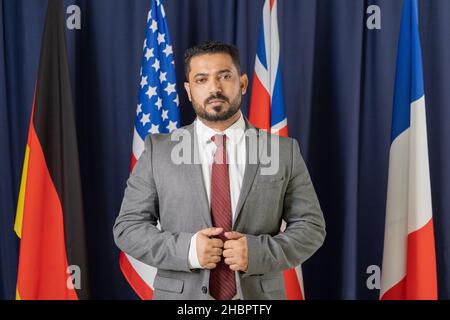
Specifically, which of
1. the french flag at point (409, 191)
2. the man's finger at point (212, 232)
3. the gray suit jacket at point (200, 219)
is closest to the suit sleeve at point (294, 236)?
the gray suit jacket at point (200, 219)

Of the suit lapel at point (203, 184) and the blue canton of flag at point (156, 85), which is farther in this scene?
the blue canton of flag at point (156, 85)

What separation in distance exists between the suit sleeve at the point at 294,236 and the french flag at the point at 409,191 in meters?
1.37

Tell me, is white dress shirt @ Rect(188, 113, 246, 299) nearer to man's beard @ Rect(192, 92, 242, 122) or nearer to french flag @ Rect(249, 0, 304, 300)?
man's beard @ Rect(192, 92, 242, 122)

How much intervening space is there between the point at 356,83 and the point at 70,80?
184 cm

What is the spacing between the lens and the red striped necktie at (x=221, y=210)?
5.81 feet

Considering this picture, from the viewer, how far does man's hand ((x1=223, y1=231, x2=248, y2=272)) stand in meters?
1.65

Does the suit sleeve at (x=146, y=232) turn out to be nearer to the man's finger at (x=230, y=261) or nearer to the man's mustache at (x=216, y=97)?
the man's finger at (x=230, y=261)

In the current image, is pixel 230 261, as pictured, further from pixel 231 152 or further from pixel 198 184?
pixel 231 152

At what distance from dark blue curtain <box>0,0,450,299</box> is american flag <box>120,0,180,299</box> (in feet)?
0.87

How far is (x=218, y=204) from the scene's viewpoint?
1818mm

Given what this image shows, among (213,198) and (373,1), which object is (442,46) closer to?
(373,1)

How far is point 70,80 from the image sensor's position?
3123mm

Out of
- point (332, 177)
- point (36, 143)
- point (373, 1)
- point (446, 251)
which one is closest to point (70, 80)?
point (36, 143)

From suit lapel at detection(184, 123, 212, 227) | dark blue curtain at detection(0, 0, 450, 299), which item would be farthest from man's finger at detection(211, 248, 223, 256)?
dark blue curtain at detection(0, 0, 450, 299)
